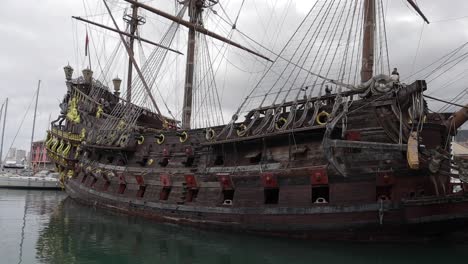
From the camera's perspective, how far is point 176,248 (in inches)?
484

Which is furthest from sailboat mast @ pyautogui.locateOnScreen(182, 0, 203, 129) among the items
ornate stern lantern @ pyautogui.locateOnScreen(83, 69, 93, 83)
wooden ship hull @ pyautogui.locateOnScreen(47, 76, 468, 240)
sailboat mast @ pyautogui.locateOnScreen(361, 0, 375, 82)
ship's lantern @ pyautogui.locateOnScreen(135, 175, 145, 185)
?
sailboat mast @ pyautogui.locateOnScreen(361, 0, 375, 82)

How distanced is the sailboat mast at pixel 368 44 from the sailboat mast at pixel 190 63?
10888 mm

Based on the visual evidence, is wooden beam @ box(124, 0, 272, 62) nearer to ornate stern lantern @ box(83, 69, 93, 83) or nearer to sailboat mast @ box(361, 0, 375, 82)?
ornate stern lantern @ box(83, 69, 93, 83)

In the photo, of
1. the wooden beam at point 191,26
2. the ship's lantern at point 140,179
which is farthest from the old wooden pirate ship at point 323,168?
the wooden beam at point 191,26

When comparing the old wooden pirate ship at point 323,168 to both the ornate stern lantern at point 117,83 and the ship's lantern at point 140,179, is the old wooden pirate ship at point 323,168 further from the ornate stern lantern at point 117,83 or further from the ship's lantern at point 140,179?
the ornate stern lantern at point 117,83

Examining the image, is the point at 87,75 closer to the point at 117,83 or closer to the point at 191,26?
the point at 117,83

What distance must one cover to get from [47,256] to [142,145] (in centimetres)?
906

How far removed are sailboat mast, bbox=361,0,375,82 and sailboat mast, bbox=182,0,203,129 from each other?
10.9 metres

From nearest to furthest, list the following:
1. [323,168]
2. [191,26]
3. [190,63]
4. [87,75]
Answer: [323,168], [190,63], [191,26], [87,75]

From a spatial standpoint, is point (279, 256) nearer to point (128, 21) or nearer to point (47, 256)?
point (47, 256)

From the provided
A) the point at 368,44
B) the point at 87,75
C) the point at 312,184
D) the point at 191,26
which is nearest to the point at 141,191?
the point at 312,184

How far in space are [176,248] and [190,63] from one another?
1284 cm

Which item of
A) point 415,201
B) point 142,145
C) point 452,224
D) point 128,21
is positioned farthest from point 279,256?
point 128,21

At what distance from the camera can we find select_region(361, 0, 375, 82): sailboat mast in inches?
536
